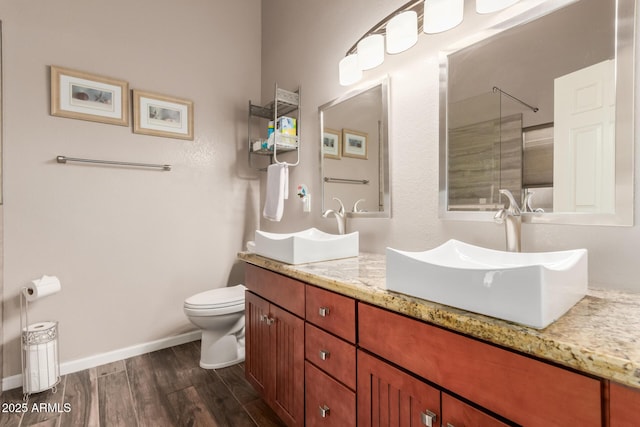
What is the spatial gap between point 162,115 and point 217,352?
180cm

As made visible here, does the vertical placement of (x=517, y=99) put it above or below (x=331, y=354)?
above

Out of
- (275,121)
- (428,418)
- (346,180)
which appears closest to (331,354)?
(428,418)

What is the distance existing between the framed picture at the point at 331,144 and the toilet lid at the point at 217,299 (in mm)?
1154

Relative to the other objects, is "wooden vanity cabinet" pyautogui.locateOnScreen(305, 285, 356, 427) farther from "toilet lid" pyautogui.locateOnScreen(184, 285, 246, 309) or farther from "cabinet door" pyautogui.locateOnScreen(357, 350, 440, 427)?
"toilet lid" pyautogui.locateOnScreen(184, 285, 246, 309)

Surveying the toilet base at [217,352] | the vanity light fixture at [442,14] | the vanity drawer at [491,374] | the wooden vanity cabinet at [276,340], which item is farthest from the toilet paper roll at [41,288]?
the vanity light fixture at [442,14]

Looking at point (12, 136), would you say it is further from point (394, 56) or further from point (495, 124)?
point (495, 124)

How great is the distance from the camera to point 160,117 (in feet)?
7.72

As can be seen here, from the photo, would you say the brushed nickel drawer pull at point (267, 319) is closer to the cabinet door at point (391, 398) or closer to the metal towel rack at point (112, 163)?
the cabinet door at point (391, 398)

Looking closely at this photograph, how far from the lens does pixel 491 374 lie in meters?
0.67

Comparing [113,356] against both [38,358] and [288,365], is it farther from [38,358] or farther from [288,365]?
[288,365]

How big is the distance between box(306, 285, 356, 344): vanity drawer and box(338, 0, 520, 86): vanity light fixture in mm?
1147

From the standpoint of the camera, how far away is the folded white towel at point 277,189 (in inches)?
88.4

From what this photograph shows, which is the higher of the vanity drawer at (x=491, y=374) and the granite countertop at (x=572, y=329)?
the granite countertop at (x=572, y=329)

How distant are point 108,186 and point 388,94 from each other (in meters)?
1.98
